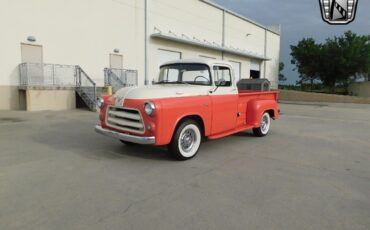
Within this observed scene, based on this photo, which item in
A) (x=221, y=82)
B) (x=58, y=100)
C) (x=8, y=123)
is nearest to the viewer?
(x=221, y=82)

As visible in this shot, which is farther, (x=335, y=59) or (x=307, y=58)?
(x=307, y=58)

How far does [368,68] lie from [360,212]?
4043cm

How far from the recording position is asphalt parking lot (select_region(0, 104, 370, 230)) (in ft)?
11.6

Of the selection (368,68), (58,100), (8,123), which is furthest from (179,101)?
(368,68)

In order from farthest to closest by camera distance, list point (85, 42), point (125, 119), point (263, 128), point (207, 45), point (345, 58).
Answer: point (345, 58)
point (207, 45)
point (85, 42)
point (263, 128)
point (125, 119)

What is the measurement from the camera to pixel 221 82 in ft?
22.9

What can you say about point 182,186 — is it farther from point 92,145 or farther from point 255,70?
point 255,70

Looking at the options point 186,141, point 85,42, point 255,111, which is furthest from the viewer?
point 85,42

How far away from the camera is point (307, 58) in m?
40.6

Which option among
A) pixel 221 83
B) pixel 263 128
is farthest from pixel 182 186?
pixel 263 128

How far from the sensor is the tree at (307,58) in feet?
131

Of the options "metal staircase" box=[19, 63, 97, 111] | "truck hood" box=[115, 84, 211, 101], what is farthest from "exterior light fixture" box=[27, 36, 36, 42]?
"truck hood" box=[115, 84, 211, 101]

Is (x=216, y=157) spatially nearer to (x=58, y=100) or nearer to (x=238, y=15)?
(x=58, y=100)

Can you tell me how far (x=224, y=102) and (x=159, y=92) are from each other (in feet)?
6.03
